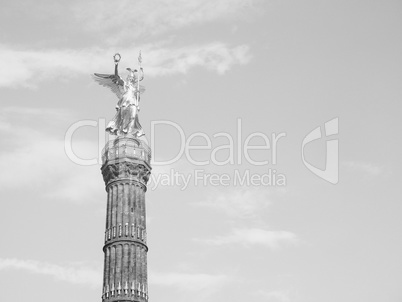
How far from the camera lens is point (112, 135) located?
6550cm

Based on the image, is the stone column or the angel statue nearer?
the stone column

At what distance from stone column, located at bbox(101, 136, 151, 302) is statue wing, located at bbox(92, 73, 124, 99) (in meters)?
4.75

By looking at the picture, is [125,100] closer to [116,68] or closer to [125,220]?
[116,68]

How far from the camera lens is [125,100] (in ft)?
216

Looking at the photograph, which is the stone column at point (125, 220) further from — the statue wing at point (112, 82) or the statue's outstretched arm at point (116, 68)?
the statue's outstretched arm at point (116, 68)

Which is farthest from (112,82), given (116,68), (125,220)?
(125,220)

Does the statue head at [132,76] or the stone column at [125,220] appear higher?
the statue head at [132,76]

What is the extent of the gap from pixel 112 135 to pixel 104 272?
480 inches

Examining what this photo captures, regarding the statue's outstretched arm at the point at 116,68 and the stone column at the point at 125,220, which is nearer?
the stone column at the point at 125,220

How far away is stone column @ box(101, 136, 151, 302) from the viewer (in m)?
58.6

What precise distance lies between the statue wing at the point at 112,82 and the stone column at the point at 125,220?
15.6ft

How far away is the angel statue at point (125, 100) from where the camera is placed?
215ft

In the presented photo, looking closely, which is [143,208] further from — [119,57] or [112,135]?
[119,57]

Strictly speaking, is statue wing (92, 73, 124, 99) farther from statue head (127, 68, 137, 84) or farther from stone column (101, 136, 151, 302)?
stone column (101, 136, 151, 302)
